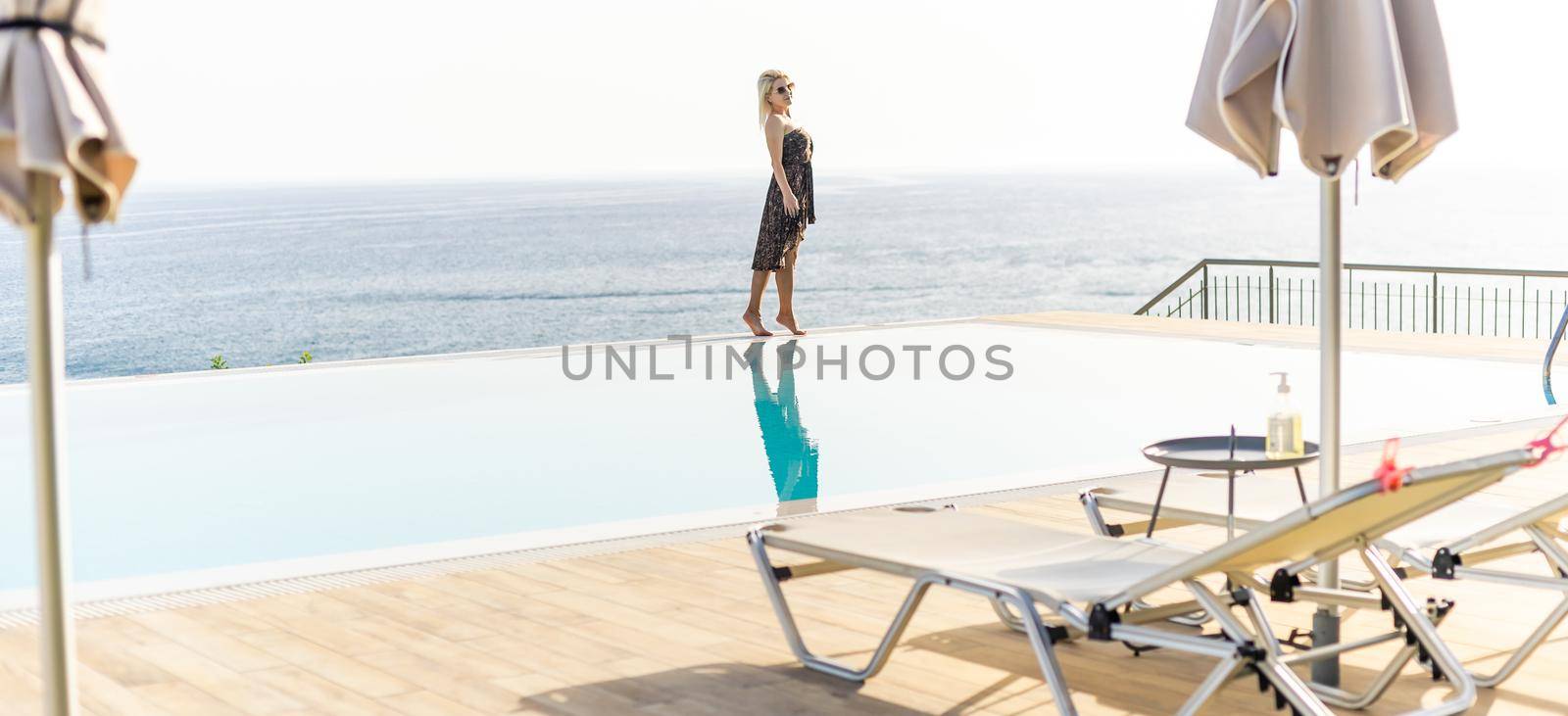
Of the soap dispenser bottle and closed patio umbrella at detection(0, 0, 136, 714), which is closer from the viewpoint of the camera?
closed patio umbrella at detection(0, 0, 136, 714)

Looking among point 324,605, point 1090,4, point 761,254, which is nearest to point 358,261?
point 1090,4

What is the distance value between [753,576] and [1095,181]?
61.6 meters

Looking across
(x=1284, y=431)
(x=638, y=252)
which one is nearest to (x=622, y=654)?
(x=1284, y=431)

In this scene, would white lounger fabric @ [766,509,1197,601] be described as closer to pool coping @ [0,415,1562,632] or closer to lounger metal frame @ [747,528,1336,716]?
lounger metal frame @ [747,528,1336,716]

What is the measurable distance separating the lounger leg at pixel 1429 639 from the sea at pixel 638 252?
42769 mm

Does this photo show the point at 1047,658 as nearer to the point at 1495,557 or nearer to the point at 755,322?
the point at 1495,557

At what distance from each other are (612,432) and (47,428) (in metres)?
5.40

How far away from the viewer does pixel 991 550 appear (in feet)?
10.8

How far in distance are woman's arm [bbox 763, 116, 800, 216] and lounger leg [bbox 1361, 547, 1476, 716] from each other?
7.07 meters

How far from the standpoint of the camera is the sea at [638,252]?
49688 mm

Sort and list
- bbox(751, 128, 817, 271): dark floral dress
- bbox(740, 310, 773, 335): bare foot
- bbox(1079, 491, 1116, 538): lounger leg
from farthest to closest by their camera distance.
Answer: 1. bbox(740, 310, 773, 335): bare foot
2. bbox(751, 128, 817, 271): dark floral dress
3. bbox(1079, 491, 1116, 538): lounger leg

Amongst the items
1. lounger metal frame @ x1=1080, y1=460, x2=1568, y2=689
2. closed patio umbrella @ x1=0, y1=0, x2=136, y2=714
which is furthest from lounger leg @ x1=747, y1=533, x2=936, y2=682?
closed patio umbrella @ x1=0, y1=0, x2=136, y2=714

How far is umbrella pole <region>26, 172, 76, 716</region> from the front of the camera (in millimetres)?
2029

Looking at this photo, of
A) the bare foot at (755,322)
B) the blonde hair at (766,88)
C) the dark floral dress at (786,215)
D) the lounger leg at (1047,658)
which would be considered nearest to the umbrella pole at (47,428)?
the lounger leg at (1047,658)
